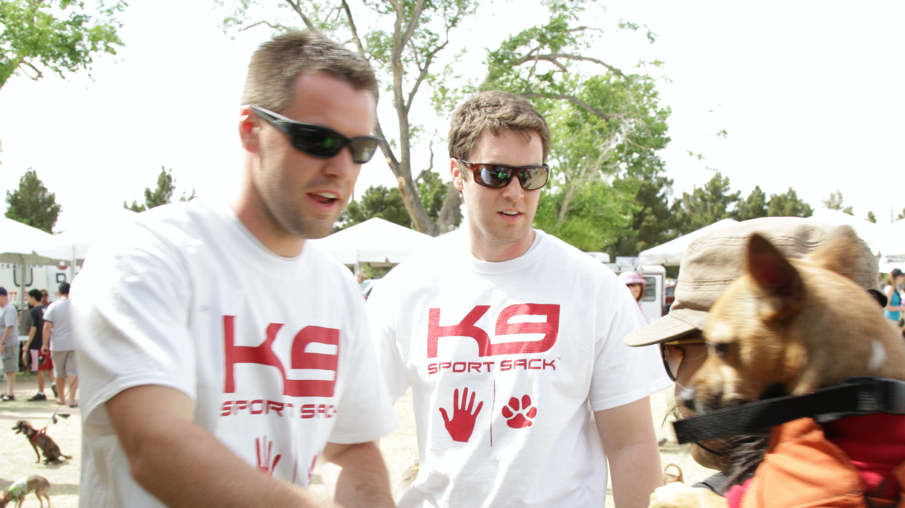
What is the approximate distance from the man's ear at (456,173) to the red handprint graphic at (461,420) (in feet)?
3.04

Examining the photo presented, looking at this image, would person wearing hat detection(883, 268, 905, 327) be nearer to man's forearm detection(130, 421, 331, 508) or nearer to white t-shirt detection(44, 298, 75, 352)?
man's forearm detection(130, 421, 331, 508)

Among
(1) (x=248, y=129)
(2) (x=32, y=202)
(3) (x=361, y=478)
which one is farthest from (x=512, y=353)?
(2) (x=32, y=202)

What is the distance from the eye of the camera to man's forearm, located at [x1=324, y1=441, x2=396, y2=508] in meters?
1.92

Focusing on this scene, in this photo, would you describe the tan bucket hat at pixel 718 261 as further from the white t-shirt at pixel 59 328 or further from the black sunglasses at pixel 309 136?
the white t-shirt at pixel 59 328

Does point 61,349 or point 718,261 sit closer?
point 718,261

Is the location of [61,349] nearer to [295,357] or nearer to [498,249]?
[498,249]

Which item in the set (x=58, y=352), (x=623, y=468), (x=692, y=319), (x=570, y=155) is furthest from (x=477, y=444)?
(x=570, y=155)

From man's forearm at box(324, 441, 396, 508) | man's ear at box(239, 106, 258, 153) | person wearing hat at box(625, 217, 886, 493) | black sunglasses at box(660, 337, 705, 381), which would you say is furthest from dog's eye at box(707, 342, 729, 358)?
man's ear at box(239, 106, 258, 153)

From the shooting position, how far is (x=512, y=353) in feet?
7.72

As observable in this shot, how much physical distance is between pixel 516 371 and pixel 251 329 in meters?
1.05

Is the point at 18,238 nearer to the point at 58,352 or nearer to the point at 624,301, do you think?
the point at 58,352

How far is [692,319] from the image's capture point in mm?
1605

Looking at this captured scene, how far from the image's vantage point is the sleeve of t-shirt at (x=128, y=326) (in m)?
1.32

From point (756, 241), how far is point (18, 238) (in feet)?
55.2
